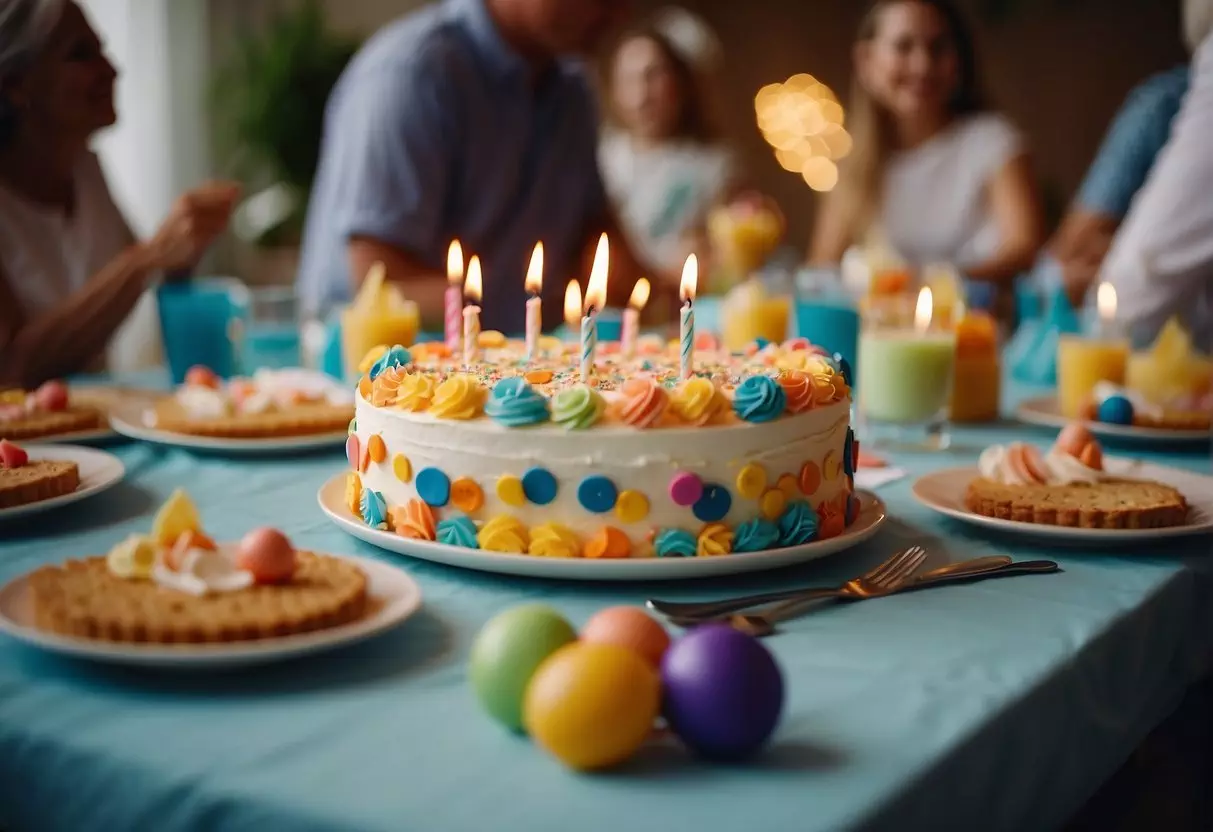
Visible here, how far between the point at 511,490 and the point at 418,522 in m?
0.13

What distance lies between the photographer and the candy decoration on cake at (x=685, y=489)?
1.29 metres

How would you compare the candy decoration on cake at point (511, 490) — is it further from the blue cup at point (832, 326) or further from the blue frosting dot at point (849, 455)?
the blue cup at point (832, 326)

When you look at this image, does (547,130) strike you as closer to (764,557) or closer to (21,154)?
(21,154)

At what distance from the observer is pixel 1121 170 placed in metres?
3.95

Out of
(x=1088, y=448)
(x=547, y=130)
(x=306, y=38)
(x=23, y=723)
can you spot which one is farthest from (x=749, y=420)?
(x=306, y=38)

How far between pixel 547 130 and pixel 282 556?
2.77 meters

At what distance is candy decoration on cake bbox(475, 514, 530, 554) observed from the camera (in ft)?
4.26

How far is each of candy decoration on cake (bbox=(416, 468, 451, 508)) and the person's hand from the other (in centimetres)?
121

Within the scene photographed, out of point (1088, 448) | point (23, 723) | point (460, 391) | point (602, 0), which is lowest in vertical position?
point (23, 723)

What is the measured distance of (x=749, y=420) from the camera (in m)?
1.33

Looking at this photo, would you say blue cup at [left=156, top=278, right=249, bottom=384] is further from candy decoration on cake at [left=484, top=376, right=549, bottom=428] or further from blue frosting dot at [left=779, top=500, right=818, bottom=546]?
blue frosting dot at [left=779, top=500, right=818, bottom=546]

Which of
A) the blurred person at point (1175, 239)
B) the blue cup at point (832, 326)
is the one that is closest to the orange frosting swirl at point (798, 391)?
the blue cup at point (832, 326)

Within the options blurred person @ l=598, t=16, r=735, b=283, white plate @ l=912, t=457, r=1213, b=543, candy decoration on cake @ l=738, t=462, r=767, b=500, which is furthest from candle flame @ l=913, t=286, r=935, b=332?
blurred person @ l=598, t=16, r=735, b=283

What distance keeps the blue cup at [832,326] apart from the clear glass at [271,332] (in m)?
1.08
